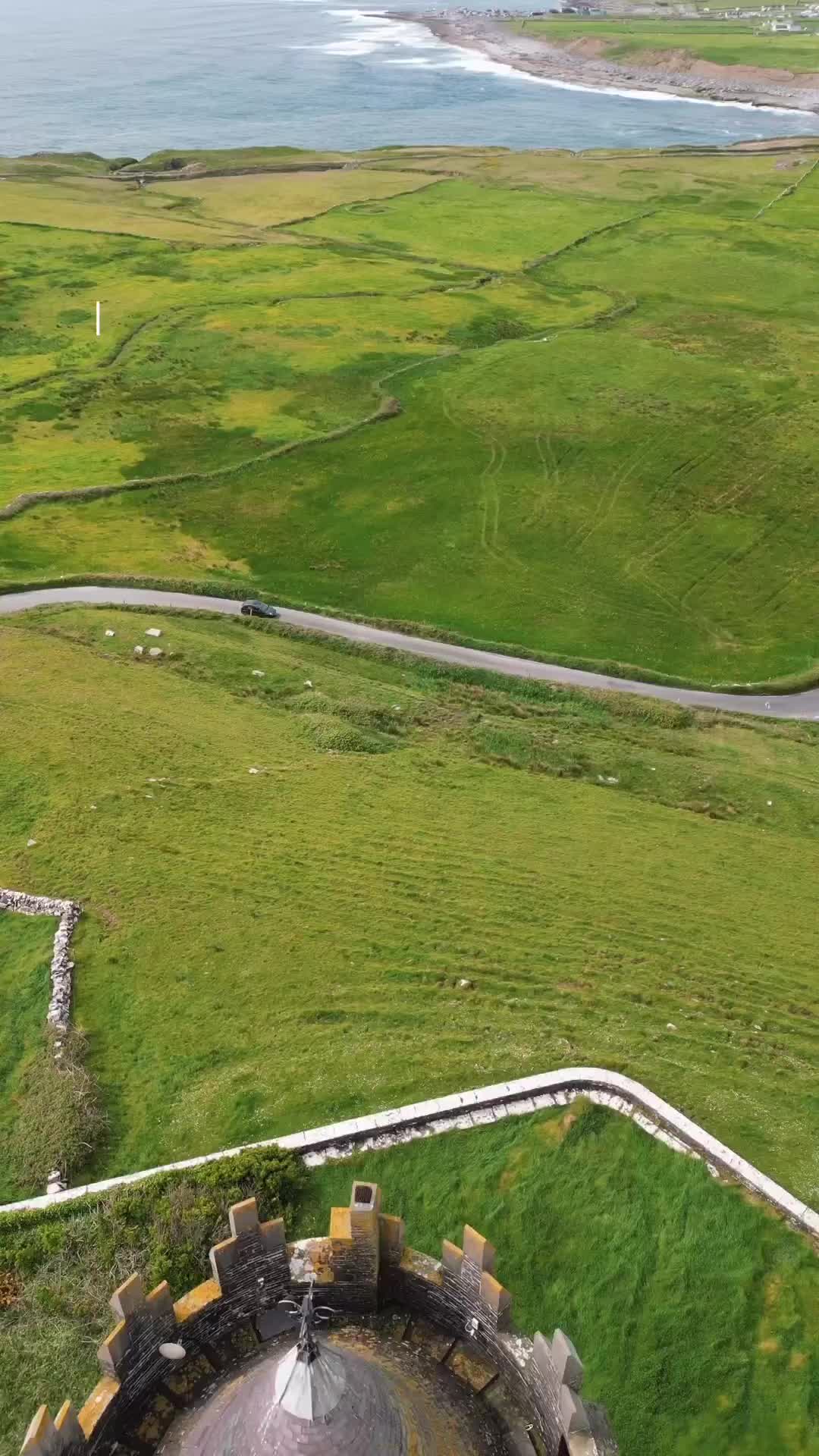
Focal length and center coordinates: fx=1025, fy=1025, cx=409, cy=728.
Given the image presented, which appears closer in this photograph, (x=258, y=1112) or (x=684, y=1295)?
(x=684, y=1295)

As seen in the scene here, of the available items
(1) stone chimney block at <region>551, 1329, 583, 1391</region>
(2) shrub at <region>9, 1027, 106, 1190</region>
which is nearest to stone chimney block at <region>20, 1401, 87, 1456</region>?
(1) stone chimney block at <region>551, 1329, 583, 1391</region>

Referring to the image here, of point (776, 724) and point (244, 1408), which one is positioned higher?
point (244, 1408)

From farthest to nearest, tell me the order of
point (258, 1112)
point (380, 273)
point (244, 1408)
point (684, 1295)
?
point (380, 273), point (258, 1112), point (684, 1295), point (244, 1408)

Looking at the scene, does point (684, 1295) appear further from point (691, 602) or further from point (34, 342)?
point (34, 342)

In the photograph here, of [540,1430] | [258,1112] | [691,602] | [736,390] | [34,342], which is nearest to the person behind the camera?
[540,1430]

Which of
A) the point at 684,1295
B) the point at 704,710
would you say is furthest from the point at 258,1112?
the point at 704,710

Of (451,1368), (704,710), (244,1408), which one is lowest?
(704,710)

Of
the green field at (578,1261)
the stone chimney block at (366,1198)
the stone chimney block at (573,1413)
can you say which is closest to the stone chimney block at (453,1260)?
the stone chimney block at (366,1198)

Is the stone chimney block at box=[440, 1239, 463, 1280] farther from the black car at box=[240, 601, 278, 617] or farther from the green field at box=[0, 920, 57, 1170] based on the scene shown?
the black car at box=[240, 601, 278, 617]
